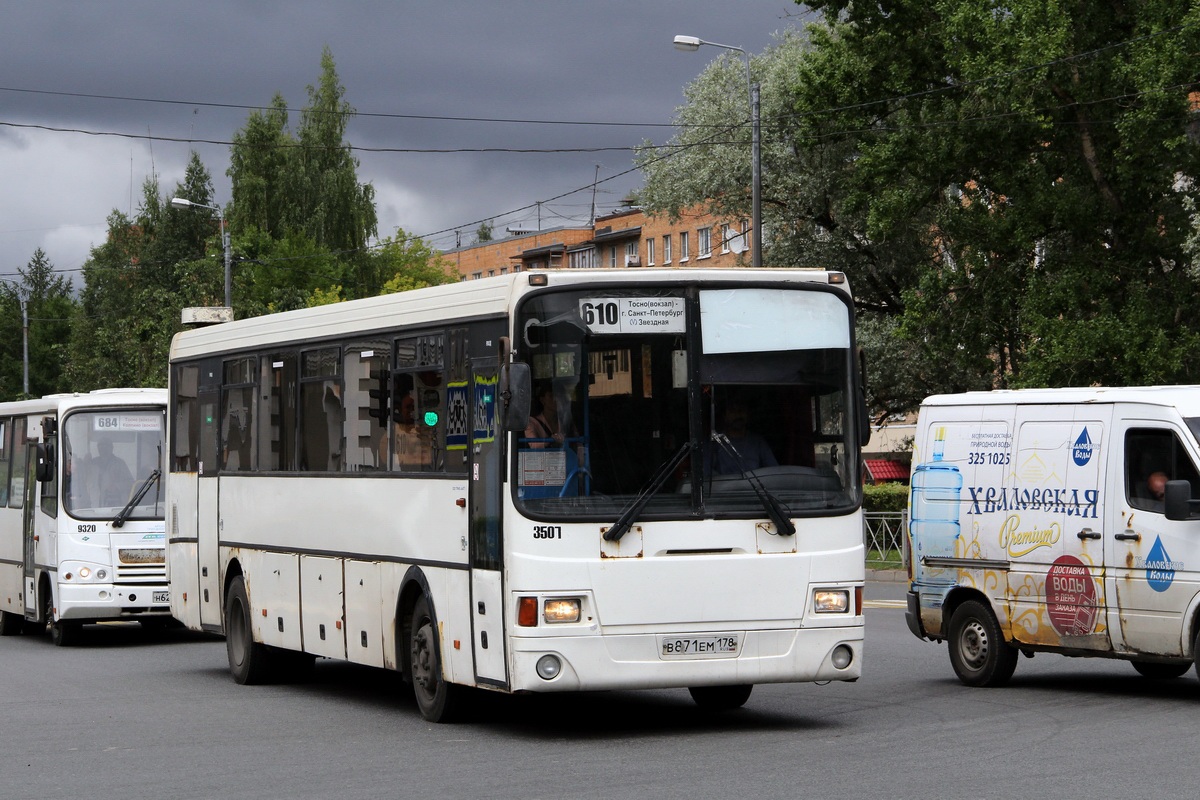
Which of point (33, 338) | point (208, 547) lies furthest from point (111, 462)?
point (33, 338)

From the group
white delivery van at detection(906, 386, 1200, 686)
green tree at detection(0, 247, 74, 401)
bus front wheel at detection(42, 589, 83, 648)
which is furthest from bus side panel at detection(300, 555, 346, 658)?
green tree at detection(0, 247, 74, 401)

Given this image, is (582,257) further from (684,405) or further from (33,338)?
(684,405)

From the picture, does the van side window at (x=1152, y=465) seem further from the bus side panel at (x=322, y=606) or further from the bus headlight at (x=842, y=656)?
the bus side panel at (x=322, y=606)

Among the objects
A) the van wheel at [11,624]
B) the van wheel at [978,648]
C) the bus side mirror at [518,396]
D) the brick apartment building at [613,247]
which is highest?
the brick apartment building at [613,247]

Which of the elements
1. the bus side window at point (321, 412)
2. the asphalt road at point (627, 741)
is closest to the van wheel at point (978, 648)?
the asphalt road at point (627, 741)

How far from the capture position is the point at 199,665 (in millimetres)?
19578

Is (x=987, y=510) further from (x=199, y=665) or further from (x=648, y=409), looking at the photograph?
(x=199, y=665)

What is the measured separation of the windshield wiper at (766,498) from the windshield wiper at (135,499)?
1270cm

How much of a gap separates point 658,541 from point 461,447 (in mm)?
1571

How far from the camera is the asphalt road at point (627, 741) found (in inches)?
393

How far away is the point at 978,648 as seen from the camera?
1535 centimetres

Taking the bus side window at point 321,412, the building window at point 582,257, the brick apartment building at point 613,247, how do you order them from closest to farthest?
the bus side window at point 321,412, the brick apartment building at point 613,247, the building window at point 582,257

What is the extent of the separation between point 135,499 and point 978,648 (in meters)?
11.7

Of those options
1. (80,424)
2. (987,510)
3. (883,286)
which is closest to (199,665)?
(80,424)
